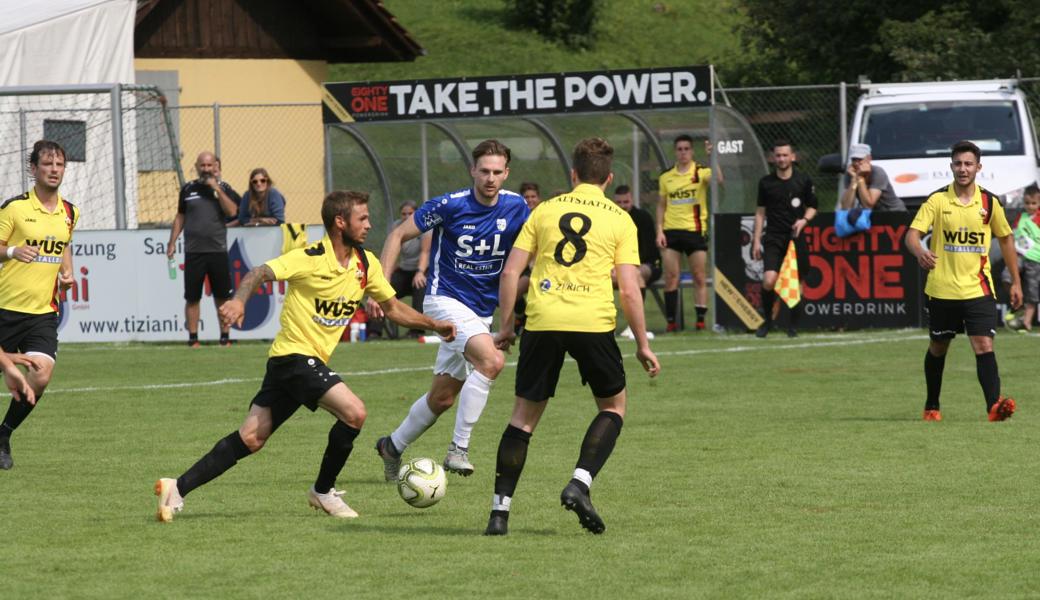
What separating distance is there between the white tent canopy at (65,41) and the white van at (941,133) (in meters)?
11.3

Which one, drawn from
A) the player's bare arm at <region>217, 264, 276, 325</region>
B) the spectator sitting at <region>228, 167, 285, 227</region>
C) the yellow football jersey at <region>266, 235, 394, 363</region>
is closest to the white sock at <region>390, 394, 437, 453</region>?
the yellow football jersey at <region>266, 235, 394, 363</region>

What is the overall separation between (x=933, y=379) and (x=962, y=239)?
1.02 metres

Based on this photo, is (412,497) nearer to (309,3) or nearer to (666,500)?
(666,500)

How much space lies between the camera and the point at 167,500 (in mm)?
8156

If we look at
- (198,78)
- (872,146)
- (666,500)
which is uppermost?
(198,78)

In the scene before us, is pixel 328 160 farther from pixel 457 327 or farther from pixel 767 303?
pixel 457 327

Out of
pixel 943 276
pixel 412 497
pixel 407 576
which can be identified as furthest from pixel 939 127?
pixel 407 576

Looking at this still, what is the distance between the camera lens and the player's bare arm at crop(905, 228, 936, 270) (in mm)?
11781

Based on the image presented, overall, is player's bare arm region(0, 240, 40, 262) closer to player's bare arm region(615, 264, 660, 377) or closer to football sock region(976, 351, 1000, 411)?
player's bare arm region(615, 264, 660, 377)

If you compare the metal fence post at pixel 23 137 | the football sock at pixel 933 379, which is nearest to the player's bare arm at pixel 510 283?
the football sock at pixel 933 379

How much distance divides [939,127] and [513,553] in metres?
14.6

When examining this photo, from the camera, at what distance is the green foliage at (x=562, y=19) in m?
54.4

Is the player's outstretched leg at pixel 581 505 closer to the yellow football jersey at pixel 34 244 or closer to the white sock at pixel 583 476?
the white sock at pixel 583 476

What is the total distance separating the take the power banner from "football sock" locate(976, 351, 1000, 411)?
810cm
